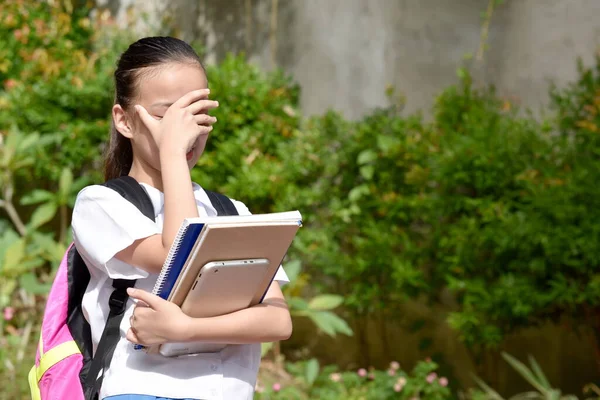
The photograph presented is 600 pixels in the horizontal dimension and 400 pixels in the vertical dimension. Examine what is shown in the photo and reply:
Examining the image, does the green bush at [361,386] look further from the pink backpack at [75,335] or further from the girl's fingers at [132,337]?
the girl's fingers at [132,337]

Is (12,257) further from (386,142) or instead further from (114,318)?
(114,318)

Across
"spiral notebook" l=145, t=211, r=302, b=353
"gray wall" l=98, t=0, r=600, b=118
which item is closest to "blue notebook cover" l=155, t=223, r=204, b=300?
"spiral notebook" l=145, t=211, r=302, b=353

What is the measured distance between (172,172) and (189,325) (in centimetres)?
30

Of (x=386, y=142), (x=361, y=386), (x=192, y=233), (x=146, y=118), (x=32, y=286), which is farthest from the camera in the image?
(x=386, y=142)

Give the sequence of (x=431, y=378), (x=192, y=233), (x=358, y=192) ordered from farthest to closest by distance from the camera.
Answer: (x=358, y=192) < (x=431, y=378) < (x=192, y=233)

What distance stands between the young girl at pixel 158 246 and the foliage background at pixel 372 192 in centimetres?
248

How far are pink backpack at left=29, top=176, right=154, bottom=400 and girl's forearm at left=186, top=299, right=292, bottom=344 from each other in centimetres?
19

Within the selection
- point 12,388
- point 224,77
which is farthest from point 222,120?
A: point 12,388

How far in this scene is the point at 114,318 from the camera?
60.9 inches

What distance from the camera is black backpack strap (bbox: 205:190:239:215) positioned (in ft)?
5.73

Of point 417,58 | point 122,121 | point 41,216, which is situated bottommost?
point 41,216

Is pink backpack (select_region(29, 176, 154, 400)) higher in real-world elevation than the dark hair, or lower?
lower

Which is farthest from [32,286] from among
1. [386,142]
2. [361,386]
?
[386,142]

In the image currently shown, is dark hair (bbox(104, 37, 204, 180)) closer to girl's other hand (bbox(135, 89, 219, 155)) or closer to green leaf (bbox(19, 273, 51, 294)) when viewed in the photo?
girl's other hand (bbox(135, 89, 219, 155))
